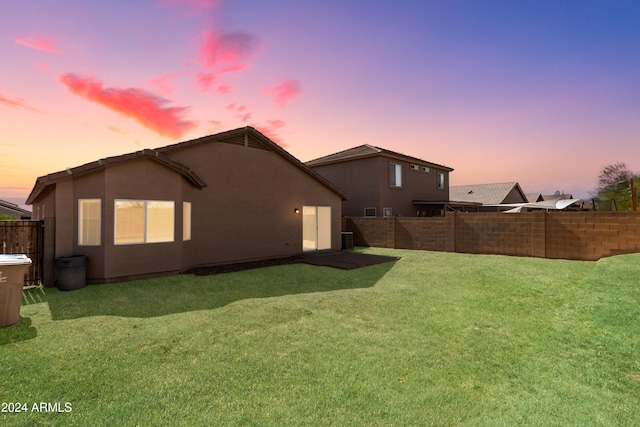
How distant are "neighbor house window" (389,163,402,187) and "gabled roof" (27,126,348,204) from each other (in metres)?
8.03

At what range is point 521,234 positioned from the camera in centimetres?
1338

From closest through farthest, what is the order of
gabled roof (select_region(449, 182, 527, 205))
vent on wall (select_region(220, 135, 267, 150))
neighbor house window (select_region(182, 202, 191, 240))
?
neighbor house window (select_region(182, 202, 191, 240)), vent on wall (select_region(220, 135, 267, 150)), gabled roof (select_region(449, 182, 527, 205))

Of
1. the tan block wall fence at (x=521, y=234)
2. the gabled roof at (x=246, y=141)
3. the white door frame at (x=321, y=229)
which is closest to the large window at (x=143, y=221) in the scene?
the gabled roof at (x=246, y=141)

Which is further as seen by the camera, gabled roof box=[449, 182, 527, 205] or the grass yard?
gabled roof box=[449, 182, 527, 205]

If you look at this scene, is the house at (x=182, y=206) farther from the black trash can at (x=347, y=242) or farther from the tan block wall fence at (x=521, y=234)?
the tan block wall fence at (x=521, y=234)

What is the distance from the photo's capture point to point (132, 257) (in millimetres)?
8680

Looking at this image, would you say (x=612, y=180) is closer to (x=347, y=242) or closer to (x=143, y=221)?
(x=347, y=242)

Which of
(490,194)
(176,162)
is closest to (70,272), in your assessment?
(176,162)

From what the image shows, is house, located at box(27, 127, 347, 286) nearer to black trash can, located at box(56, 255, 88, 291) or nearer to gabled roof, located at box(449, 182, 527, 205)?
black trash can, located at box(56, 255, 88, 291)

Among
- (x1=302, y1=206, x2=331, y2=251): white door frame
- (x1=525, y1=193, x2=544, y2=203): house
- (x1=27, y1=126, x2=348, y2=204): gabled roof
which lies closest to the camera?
(x1=27, y1=126, x2=348, y2=204): gabled roof

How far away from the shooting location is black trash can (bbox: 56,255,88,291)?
7504 millimetres

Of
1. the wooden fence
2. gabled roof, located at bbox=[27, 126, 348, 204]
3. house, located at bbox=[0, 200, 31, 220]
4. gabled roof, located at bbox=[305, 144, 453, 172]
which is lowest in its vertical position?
the wooden fence

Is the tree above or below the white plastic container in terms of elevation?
above

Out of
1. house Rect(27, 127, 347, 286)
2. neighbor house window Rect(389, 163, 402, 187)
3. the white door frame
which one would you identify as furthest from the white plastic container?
neighbor house window Rect(389, 163, 402, 187)
